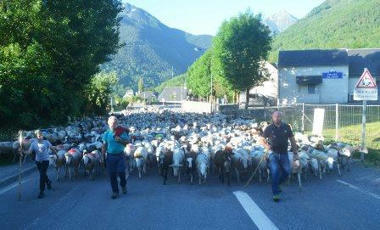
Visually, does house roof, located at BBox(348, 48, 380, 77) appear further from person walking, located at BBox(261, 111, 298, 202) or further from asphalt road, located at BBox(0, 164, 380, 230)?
person walking, located at BBox(261, 111, 298, 202)

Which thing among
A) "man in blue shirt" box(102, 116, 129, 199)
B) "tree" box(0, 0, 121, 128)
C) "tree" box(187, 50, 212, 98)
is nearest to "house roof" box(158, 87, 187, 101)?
"tree" box(187, 50, 212, 98)

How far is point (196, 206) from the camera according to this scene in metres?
9.80

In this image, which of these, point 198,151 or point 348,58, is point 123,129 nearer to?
point 198,151

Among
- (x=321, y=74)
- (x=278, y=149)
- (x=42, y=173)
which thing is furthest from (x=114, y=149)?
(x=321, y=74)

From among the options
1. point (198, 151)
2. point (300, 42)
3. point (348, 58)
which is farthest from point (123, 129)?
point (300, 42)

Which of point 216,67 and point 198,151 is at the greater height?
point 216,67

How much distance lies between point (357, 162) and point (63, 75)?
1613 centimetres

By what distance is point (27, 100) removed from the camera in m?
21.0

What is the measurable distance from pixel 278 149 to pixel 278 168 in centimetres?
40

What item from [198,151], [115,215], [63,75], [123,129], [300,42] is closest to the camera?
[115,215]

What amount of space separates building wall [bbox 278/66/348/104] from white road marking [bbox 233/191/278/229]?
41.9 meters

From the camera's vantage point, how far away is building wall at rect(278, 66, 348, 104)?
52.5 meters

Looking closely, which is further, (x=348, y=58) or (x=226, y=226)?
(x=348, y=58)

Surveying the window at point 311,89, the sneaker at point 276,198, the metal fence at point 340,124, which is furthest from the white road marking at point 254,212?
the window at point 311,89
